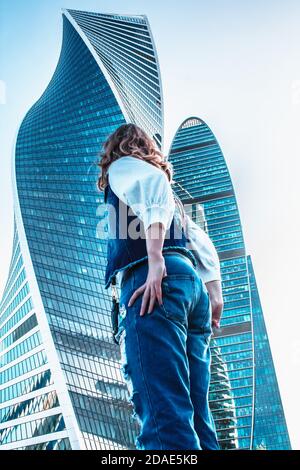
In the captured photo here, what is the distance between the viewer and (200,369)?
144 centimetres

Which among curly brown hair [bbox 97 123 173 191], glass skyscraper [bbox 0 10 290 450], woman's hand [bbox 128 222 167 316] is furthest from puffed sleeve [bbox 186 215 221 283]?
glass skyscraper [bbox 0 10 290 450]

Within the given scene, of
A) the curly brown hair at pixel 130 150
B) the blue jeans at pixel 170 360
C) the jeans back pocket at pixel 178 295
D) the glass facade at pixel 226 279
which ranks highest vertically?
the curly brown hair at pixel 130 150

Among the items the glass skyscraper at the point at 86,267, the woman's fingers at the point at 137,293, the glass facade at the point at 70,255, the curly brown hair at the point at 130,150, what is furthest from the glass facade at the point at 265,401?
the woman's fingers at the point at 137,293

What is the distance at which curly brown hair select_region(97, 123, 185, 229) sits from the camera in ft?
5.16

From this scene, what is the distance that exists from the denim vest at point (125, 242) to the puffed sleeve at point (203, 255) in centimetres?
9

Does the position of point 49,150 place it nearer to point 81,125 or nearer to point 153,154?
point 81,125

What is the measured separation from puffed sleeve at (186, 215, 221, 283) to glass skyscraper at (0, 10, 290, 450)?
73.7ft

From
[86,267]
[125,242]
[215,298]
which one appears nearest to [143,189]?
[125,242]

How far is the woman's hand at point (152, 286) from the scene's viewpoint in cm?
130

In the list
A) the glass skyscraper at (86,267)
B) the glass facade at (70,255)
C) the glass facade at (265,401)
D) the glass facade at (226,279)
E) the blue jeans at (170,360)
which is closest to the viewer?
the blue jeans at (170,360)

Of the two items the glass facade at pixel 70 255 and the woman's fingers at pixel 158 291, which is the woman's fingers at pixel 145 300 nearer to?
the woman's fingers at pixel 158 291

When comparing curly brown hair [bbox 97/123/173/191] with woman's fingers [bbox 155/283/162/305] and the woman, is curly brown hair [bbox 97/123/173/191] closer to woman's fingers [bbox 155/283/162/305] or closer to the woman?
the woman

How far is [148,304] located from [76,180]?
36.7 meters

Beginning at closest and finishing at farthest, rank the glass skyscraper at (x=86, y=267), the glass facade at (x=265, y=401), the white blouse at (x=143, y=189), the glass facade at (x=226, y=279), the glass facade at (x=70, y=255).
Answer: the white blouse at (x=143, y=189) → the glass facade at (x=70, y=255) → the glass skyscraper at (x=86, y=267) → the glass facade at (x=226, y=279) → the glass facade at (x=265, y=401)
